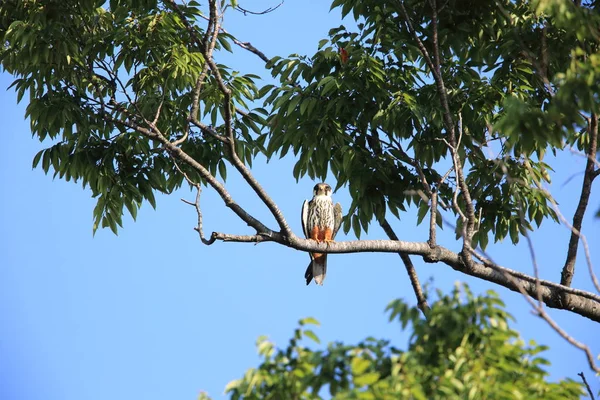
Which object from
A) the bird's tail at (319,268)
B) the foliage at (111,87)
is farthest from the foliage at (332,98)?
the bird's tail at (319,268)

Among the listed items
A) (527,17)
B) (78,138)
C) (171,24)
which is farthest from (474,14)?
(78,138)

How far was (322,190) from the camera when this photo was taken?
30.8ft

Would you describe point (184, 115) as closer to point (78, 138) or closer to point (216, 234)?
point (78, 138)

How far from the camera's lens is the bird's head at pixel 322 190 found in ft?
30.8

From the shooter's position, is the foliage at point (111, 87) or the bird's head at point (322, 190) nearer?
the foliage at point (111, 87)

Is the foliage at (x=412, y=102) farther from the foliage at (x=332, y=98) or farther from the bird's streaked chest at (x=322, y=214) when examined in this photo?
the bird's streaked chest at (x=322, y=214)

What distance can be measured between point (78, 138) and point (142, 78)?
79 centimetres

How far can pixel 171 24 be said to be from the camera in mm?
7195

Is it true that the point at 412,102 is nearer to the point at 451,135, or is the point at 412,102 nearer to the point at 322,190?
the point at 451,135

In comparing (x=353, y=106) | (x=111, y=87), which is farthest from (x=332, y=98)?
(x=111, y=87)

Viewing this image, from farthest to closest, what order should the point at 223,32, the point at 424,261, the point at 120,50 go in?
1. the point at 223,32
2. the point at 120,50
3. the point at 424,261

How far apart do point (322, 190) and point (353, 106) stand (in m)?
2.84

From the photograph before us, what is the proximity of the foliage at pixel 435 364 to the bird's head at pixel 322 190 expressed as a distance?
19.1 feet

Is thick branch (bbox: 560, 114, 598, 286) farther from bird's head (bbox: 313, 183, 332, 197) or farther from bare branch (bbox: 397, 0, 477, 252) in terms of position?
bird's head (bbox: 313, 183, 332, 197)
